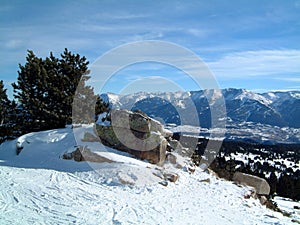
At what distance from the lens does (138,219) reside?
10.9 m

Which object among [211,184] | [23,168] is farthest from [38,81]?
[211,184]

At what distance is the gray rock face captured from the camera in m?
20.3

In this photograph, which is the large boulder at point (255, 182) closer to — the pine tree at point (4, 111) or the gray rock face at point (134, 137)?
the gray rock face at point (134, 137)

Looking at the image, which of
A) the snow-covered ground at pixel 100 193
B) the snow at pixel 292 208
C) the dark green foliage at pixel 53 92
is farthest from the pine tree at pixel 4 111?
the snow at pixel 292 208

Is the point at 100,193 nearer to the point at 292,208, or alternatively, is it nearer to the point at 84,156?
the point at 84,156

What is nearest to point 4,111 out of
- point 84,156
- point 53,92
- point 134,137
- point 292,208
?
point 53,92

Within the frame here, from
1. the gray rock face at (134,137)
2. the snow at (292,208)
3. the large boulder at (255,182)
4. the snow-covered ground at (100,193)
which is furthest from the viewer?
the large boulder at (255,182)

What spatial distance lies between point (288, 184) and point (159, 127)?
63.8 metres

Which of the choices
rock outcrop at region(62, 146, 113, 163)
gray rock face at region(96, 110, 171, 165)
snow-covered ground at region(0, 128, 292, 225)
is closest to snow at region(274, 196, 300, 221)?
snow-covered ground at region(0, 128, 292, 225)

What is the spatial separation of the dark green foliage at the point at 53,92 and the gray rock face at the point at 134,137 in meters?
7.84

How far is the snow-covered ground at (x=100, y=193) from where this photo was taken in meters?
10.7

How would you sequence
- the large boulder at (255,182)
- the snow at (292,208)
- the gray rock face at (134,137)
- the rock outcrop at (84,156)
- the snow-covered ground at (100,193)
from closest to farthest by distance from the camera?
the snow-covered ground at (100,193) < the rock outcrop at (84,156) < the snow at (292,208) < the gray rock face at (134,137) < the large boulder at (255,182)

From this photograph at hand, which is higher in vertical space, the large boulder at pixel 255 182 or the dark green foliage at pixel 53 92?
the dark green foliage at pixel 53 92

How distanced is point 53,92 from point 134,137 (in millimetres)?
11166
